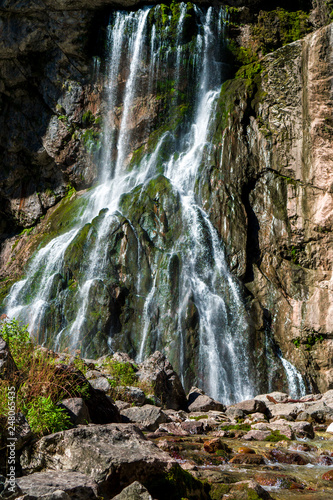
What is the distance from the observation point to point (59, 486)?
338 cm

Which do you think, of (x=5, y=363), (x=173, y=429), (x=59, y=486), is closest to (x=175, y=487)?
(x=59, y=486)

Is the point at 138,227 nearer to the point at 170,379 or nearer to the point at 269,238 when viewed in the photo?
the point at 269,238

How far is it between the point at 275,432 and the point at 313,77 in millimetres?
17536

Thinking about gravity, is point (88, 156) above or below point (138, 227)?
above

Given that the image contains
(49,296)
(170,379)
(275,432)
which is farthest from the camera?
(49,296)

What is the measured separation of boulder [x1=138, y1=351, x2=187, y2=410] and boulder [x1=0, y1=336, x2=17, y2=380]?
562cm

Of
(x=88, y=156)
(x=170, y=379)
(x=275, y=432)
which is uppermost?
(x=88, y=156)

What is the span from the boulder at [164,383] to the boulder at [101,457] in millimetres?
6095

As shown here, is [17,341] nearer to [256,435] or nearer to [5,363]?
[5,363]

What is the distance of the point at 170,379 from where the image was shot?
36.2ft

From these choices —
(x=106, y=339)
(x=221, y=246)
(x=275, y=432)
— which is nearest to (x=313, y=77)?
(x=221, y=246)

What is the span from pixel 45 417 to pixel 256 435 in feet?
14.5

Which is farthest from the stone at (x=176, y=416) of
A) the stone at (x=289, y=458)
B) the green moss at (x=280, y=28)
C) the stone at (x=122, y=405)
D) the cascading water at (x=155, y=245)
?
the green moss at (x=280, y=28)

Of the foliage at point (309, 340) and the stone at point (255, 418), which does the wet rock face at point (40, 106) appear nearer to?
the foliage at point (309, 340)
